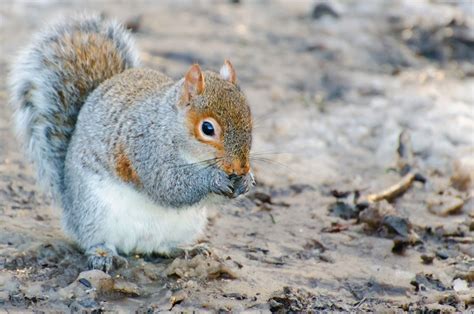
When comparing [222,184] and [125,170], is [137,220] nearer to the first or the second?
[125,170]

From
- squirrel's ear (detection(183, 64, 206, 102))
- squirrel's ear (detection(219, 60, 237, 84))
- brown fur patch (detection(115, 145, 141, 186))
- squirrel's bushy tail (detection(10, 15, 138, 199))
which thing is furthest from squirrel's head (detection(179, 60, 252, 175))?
squirrel's bushy tail (detection(10, 15, 138, 199))

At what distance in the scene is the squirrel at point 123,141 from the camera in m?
3.51

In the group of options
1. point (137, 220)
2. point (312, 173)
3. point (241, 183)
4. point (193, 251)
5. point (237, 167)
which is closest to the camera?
point (237, 167)

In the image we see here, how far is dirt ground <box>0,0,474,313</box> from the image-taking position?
3.60 metres

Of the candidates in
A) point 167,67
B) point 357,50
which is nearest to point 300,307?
point 167,67

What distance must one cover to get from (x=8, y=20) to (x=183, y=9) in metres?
1.43

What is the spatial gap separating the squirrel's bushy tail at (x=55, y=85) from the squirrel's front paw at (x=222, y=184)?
0.83 m

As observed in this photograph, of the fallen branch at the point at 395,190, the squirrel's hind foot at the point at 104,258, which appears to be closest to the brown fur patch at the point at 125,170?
the squirrel's hind foot at the point at 104,258

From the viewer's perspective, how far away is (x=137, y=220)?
3688mm

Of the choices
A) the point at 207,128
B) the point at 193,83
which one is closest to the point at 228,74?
the point at 193,83

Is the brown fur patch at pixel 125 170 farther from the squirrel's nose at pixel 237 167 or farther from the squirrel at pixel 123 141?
the squirrel's nose at pixel 237 167

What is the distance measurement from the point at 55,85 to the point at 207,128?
Answer: 3.04ft

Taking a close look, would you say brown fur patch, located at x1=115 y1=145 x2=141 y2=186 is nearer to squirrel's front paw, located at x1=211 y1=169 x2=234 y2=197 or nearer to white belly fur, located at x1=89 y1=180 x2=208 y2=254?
white belly fur, located at x1=89 y1=180 x2=208 y2=254

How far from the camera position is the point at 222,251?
403cm
